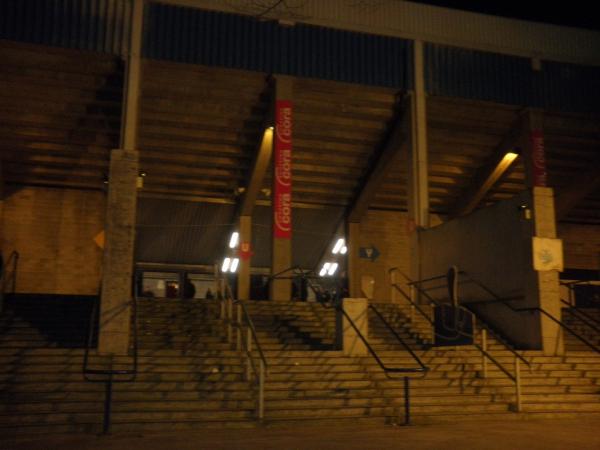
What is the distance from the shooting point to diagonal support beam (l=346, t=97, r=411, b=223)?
19.1 metres

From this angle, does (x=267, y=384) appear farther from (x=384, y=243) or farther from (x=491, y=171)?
(x=384, y=243)

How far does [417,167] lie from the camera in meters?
18.3

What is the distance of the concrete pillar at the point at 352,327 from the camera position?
1177 cm

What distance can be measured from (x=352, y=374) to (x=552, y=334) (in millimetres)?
4595

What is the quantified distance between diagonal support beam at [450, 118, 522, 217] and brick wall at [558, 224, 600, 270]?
4.06 metres

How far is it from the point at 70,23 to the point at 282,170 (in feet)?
20.5

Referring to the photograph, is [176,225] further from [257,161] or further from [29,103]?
[29,103]

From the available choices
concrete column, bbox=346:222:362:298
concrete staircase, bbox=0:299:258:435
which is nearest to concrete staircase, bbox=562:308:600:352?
concrete staircase, bbox=0:299:258:435

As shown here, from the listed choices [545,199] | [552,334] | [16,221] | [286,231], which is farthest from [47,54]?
[552,334]

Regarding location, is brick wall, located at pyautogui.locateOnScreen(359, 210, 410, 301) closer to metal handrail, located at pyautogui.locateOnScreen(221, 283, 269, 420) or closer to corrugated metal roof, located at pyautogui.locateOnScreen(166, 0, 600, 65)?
corrugated metal roof, located at pyautogui.locateOnScreen(166, 0, 600, 65)

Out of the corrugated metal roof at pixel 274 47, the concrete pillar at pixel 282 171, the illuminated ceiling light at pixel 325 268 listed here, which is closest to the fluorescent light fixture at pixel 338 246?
the illuminated ceiling light at pixel 325 268

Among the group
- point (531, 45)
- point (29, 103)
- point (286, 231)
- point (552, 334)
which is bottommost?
point (552, 334)

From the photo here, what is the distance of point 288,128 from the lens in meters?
17.9

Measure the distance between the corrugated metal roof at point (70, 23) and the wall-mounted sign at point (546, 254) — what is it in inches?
416
